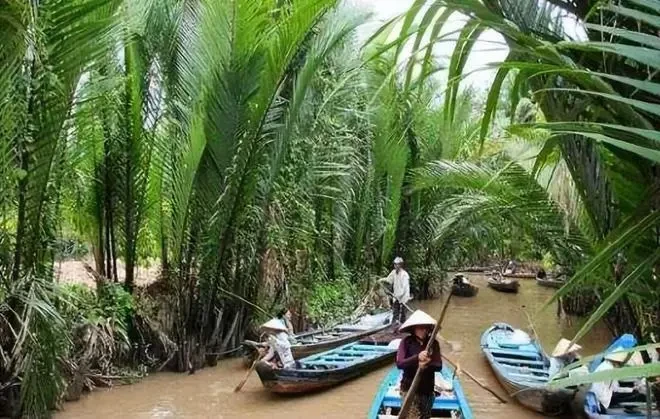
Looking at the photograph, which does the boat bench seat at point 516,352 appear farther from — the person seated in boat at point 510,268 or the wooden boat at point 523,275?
the person seated in boat at point 510,268

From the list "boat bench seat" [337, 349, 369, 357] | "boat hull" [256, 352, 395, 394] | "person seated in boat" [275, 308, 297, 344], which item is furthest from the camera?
"boat bench seat" [337, 349, 369, 357]

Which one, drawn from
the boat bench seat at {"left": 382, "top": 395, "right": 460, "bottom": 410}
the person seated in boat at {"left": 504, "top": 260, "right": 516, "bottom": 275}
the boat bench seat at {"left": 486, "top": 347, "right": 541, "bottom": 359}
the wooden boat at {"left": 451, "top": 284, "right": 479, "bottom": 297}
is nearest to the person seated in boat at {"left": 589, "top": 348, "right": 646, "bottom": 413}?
the boat bench seat at {"left": 382, "top": 395, "right": 460, "bottom": 410}

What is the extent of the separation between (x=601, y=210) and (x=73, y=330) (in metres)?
6.41

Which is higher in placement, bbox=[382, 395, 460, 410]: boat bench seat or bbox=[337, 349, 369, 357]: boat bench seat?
bbox=[382, 395, 460, 410]: boat bench seat

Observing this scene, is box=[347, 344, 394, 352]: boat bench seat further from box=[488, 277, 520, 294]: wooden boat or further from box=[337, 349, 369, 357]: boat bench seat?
box=[488, 277, 520, 294]: wooden boat

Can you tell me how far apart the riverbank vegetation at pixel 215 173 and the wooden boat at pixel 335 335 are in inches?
20.9

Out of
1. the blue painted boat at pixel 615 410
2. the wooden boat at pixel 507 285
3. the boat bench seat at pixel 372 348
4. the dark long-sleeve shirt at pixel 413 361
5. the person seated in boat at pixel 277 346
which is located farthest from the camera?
the wooden boat at pixel 507 285

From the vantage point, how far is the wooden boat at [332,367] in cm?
741

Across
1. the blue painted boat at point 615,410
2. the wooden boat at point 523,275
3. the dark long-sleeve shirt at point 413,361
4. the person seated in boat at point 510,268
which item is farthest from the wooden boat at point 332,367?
the person seated in boat at point 510,268

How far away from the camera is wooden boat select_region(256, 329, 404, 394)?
292 inches

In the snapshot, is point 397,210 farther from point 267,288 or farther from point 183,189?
point 183,189

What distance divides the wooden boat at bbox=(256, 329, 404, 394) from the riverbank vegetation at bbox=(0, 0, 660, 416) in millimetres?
1168

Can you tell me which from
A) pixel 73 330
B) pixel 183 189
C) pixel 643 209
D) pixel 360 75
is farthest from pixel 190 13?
pixel 643 209

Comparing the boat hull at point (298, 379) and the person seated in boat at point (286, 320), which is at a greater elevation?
the person seated in boat at point (286, 320)
